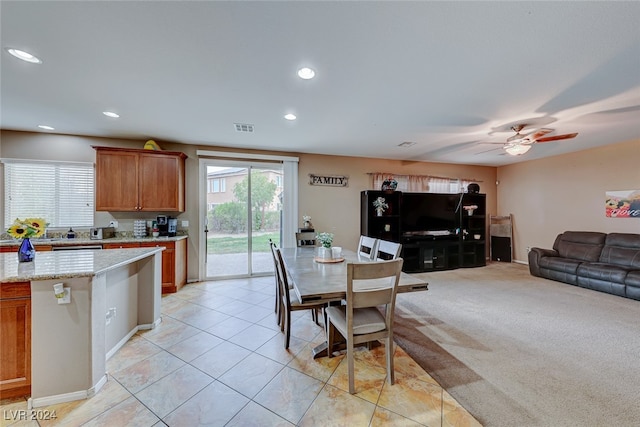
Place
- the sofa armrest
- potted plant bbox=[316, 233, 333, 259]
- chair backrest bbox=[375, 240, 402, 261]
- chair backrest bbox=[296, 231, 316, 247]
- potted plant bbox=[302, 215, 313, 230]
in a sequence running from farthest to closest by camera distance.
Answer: potted plant bbox=[302, 215, 313, 230], the sofa armrest, chair backrest bbox=[296, 231, 316, 247], potted plant bbox=[316, 233, 333, 259], chair backrest bbox=[375, 240, 402, 261]

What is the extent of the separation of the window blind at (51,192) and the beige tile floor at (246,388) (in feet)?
9.37

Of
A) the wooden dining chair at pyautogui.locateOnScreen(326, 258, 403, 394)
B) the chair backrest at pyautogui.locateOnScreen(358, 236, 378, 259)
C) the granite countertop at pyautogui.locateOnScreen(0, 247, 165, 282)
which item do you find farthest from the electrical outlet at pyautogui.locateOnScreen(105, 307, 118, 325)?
the chair backrest at pyautogui.locateOnScreen(358, 236, 378, 259)

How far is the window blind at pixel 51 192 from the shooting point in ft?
12.4

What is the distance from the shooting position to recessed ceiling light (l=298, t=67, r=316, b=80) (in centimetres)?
213

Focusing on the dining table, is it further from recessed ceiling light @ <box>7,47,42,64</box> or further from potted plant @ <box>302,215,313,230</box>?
recessed ceiling light @ <box>7,47,42,64</box>

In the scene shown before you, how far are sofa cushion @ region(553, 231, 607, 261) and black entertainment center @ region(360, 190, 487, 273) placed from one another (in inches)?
54.9

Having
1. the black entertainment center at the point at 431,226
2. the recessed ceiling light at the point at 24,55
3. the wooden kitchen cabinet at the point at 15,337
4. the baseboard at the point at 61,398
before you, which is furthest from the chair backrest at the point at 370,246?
the recessed ceiling light at the point at 24,55

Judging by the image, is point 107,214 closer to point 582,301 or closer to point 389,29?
point 389,29

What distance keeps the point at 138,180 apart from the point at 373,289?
423cm

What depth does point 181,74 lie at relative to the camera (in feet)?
7.27

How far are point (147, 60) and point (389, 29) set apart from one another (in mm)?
1946

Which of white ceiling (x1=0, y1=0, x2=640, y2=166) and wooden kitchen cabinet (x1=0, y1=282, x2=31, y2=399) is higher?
white ceiling (x1=0, y1=0, x2=640, y2=166)

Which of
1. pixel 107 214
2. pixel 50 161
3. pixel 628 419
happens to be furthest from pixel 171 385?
pixel 50 161

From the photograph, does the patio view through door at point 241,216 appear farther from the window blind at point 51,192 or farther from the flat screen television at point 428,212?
the flat screen television at point 428,212
